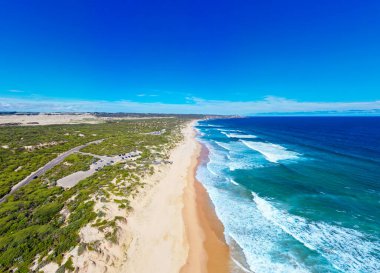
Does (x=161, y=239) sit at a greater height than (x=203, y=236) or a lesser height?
greater

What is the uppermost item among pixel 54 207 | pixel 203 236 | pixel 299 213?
pixel 54 207

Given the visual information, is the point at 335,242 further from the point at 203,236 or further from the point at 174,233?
the point at 174,233

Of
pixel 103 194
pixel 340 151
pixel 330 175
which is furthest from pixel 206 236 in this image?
pixel 340 151

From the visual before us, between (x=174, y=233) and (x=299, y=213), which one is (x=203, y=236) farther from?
(x=299, y=213)

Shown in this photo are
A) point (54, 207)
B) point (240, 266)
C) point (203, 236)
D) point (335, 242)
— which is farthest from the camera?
point (54, 207)

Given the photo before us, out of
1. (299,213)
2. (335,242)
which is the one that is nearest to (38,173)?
(299,213)

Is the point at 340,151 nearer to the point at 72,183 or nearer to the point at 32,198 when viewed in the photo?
the point at 72,183

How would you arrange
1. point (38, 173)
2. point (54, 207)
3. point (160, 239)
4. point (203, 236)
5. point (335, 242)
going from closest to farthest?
1. point (335, 242)
2. point (160, 239)
3. point (203, 236)
4. point (54, 207)
5. point (38, 173)

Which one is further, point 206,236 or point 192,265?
point 206,236

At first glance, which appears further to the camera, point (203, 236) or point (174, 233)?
point (174, 233)
